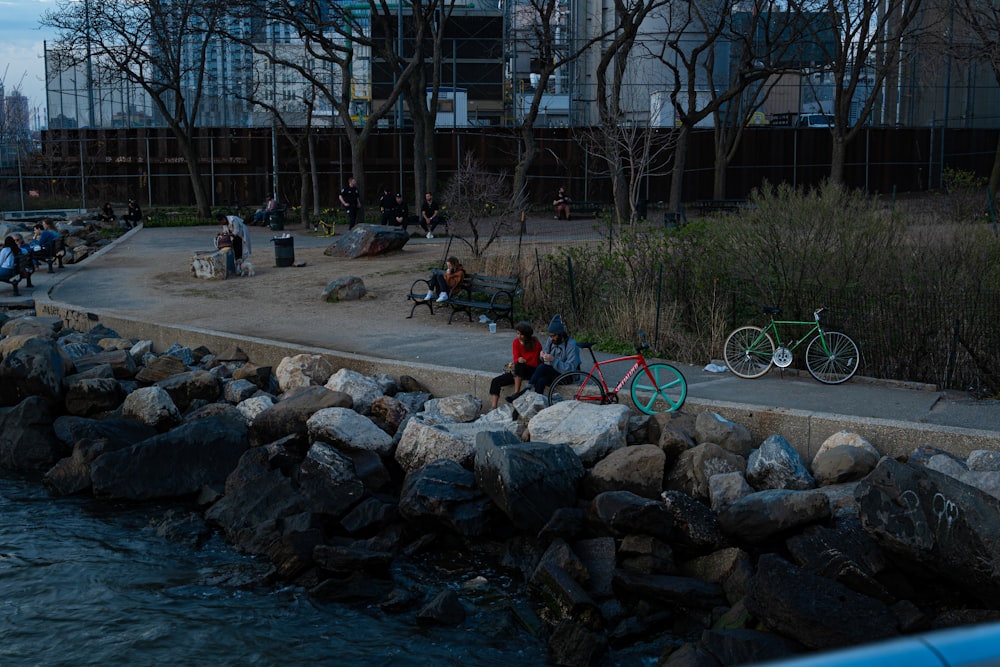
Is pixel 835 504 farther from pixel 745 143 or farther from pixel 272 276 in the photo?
pixel 745 143

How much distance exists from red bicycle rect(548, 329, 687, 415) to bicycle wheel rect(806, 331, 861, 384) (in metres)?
1.85

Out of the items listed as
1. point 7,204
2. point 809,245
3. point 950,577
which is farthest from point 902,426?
point 7,204

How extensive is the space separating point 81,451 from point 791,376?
8.90m

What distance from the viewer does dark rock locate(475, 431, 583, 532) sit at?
10727 mm

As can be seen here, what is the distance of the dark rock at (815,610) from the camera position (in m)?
8.19

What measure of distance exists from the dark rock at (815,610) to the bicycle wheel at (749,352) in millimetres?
5016

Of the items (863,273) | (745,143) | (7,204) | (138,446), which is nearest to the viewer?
(138,446)

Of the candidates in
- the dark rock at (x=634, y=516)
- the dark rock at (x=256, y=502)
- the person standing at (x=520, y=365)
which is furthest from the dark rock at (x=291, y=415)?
the dark rock at (x=634, y=516)

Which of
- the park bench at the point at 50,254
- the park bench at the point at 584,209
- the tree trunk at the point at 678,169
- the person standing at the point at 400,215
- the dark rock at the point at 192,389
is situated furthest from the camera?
the park bench at the point at 584,209

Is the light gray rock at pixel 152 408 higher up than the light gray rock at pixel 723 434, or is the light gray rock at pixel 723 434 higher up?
the light gray rock at pixel 723 434

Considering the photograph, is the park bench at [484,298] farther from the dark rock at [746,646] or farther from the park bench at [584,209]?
the park bench at [584,209]

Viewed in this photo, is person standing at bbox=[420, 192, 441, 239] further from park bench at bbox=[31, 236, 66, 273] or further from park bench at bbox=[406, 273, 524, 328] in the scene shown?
park bench at bbox=[406, 273, 524, 328]

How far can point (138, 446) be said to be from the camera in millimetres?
12945

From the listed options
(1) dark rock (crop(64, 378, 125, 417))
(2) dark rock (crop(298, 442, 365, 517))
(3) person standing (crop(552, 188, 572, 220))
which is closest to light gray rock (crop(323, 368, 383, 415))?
(2) dark rock (crop(298, 442, 365, 517))
